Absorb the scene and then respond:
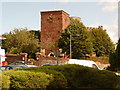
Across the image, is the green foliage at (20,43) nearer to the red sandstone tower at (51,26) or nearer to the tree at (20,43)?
the tree at (20,43)

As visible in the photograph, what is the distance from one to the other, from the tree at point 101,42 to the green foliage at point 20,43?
15.5m

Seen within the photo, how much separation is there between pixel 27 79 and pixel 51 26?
51.6 m

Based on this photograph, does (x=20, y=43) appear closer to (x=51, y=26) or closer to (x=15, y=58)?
(x=15, y=58)

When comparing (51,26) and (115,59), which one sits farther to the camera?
(51,26)

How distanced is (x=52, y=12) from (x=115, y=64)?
30354mm

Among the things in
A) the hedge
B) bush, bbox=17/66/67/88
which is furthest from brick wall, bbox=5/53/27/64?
bush, bbox=17/66/67/88

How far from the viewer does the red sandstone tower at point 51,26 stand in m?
59.1

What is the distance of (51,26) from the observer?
60.7 metres

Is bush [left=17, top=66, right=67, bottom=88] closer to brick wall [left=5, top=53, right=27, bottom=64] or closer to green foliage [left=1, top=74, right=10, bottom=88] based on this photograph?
green foliage [left=1, top=74, right=10, bottom=88]

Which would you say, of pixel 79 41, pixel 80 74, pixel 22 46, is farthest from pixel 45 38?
pixel 80 74

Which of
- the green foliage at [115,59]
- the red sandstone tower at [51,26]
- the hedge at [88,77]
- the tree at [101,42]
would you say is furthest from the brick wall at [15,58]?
the hedge at [88,77]

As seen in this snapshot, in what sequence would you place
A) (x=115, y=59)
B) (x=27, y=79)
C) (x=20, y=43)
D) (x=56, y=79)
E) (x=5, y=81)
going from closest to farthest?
(x=5, y=81)
(x=27, y=79)
(x=56, y=79)
(x=115, y=59)
(x=20, y=43)

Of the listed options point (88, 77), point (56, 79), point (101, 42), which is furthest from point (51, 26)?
point (56, 79)

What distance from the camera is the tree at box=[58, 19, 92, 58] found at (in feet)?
157
